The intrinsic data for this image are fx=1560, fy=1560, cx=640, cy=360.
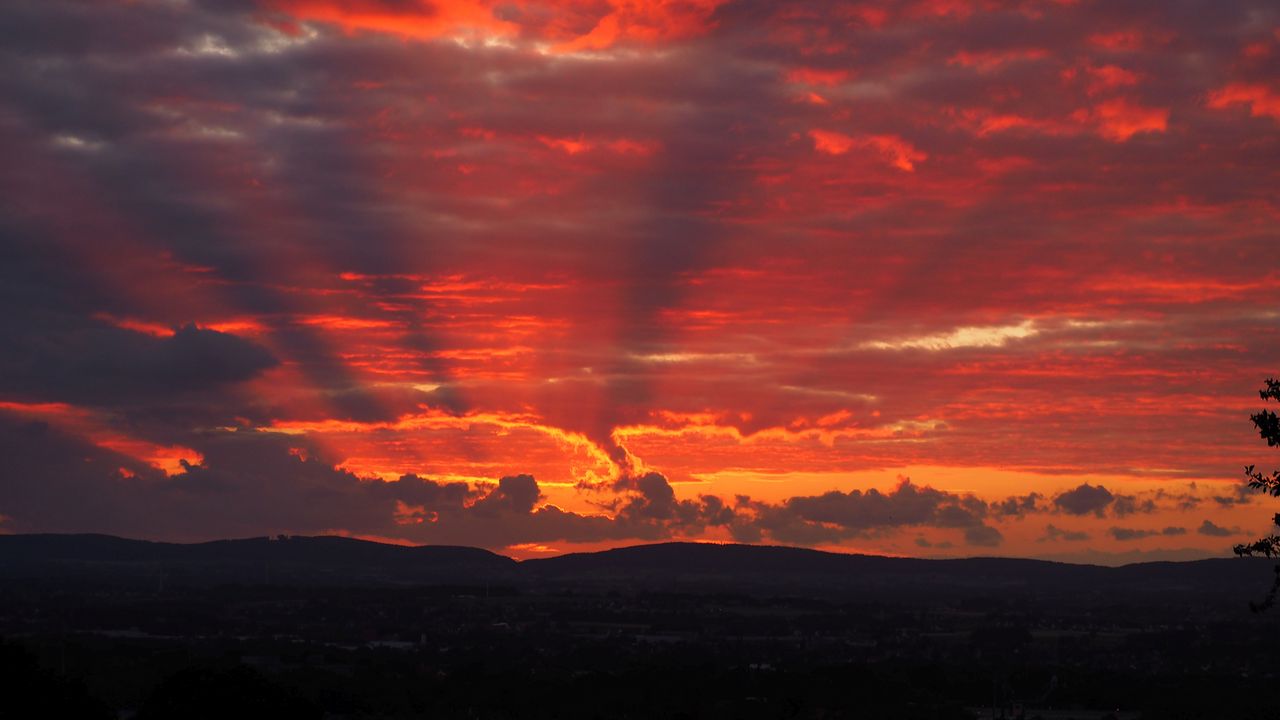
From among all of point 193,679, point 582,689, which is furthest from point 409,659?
point 193,679

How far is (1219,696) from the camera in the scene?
152500 mm

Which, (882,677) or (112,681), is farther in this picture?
(882,677)

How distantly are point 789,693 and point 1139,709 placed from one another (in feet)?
113

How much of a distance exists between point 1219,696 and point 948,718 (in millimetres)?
36599

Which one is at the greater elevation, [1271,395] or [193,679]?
[1271,395]

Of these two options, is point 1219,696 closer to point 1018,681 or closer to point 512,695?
point 1018,681

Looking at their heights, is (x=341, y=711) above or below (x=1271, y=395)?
below

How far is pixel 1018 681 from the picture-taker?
174625 mm

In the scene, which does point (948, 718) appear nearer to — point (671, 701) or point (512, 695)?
point (671, 701)

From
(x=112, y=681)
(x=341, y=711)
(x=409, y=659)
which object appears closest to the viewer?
(x=341, y=711)

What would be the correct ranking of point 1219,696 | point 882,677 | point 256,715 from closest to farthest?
point 256,715 → point 1219,696 → point 882,677

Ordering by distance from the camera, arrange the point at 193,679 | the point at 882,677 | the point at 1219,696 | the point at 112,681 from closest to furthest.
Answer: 1. the point at 193,679
2. the point at 112,681
3. the point at 1219,696
4. the point at 882,677

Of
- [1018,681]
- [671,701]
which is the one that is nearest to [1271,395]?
[671,701]

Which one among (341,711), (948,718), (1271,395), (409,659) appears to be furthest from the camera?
(409,659)
